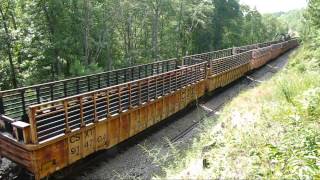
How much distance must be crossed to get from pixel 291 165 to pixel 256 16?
7369 cm

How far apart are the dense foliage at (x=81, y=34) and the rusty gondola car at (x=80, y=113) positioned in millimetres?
9338

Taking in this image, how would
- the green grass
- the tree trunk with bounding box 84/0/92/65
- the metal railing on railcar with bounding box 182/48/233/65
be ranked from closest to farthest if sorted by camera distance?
1. the green grass
2. the metal railing on railcar with bounding box 182/48/233/65
3. the tree trunk with bounding box 84/0/92/65

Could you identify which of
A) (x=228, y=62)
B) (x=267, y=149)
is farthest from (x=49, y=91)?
(x=228, y=62)

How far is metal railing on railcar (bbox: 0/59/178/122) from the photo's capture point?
8367mm

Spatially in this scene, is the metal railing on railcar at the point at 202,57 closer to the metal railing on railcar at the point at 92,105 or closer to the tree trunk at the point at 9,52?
the metal railing on railcar at the point at 92,105

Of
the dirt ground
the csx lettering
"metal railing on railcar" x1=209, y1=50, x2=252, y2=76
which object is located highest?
"metal railing on railcar" x1=209, y1=50, x2=252, y2=76

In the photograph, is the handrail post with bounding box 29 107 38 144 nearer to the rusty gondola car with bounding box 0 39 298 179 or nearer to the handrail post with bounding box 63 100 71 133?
the rusty gondola car with bounding box 0 39 298 179

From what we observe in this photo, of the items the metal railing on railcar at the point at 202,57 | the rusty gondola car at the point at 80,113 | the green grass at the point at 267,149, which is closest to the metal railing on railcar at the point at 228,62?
the metal railing on railcar at the point at 202,57

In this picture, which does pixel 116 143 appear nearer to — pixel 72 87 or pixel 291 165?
pixel 72 87

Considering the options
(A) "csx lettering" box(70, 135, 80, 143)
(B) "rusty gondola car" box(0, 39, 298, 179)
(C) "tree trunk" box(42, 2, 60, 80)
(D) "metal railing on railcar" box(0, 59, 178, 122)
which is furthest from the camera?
(C) "tree trunk" box(42, 2, 60, 80)

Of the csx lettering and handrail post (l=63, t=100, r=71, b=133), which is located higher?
handrail post (l=63, t=100, r=71, b=133)

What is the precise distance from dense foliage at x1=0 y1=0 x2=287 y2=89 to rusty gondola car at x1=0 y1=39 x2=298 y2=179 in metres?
9.34

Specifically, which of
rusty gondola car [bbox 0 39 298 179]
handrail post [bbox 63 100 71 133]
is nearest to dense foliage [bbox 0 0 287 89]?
rusty gondola car [bbox 0 39 298 179]

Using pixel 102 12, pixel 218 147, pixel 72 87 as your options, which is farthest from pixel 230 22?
pixel 218 147
